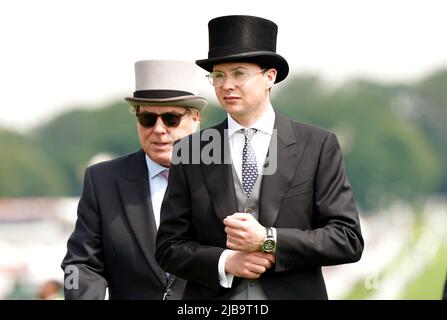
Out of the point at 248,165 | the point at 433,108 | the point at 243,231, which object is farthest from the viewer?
the point at 433,108

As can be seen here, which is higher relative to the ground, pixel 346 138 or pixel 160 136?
pixel 160 136

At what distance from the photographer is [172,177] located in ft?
21.5

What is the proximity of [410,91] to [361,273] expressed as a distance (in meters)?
107

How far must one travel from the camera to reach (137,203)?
7863 mm

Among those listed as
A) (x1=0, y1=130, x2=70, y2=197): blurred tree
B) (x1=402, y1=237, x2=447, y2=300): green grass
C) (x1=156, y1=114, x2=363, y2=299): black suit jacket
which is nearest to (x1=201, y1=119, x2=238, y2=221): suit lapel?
(x1=156, y1=114, x2=363, y2=299): black suit jacket

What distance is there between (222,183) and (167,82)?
6.53 feet

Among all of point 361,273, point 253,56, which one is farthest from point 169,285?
point 361,273

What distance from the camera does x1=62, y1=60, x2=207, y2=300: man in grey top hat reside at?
7.52 meters

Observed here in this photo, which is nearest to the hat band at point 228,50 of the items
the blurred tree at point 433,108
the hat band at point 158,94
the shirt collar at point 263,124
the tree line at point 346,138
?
the shirt collar at point 263,124

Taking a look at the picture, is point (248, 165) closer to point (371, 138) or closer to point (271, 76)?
point (271, 76)

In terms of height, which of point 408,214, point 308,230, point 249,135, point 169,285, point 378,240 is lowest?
point 408,214

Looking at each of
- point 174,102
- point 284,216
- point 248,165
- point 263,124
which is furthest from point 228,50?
Result: point 174,102
